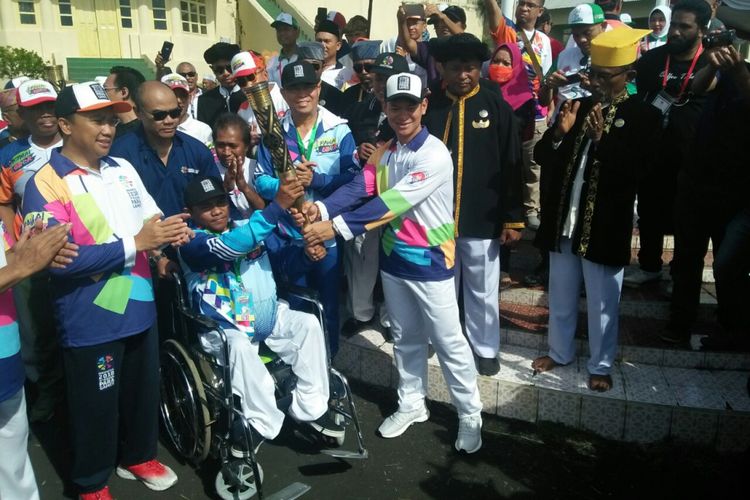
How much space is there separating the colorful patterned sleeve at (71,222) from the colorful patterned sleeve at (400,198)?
123 centimetres

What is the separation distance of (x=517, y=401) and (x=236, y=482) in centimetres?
199

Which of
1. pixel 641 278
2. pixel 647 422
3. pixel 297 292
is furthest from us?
pixel 641 278

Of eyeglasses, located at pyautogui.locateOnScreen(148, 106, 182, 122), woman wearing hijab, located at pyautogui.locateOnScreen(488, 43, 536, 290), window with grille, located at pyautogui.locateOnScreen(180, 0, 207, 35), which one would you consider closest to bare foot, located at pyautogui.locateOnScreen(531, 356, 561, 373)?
woman wearing hijab, located at pyautogui.locateOnScreen(488, 43, 536, 290)

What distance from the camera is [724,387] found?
13.3 ft

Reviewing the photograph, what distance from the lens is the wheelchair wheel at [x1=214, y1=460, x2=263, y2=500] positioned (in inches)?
134

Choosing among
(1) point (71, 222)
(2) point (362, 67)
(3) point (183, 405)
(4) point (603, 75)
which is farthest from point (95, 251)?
(2) point (362, 67)

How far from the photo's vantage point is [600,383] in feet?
13.2

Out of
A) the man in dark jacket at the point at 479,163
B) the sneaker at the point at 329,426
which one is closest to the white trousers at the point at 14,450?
the sneaker at the point at 329,426

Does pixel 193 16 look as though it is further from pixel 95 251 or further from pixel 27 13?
pixel 95 251

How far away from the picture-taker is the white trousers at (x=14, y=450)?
8.63 feet

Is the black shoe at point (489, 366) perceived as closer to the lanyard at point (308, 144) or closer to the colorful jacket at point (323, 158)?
the colorful jacket at point (323, 158)

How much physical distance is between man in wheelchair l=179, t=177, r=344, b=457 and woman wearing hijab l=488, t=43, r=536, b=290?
6.72 ft

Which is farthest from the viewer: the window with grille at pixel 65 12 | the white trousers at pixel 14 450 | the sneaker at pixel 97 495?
the window with grille at pixel 65 12

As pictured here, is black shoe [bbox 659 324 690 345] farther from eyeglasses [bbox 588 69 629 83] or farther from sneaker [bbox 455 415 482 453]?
eyeglasses [bbox 588 69 629 83]
